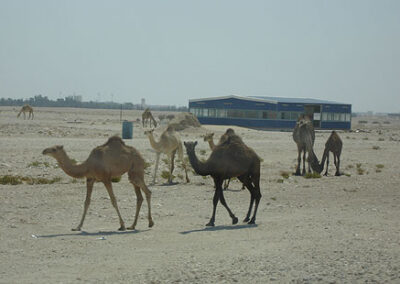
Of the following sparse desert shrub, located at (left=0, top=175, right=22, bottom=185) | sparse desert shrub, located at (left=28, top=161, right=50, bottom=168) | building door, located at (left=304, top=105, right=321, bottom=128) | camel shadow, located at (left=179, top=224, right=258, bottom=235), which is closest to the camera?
camel shadow, located at (left=179, top=224, right=258, bottom=235)

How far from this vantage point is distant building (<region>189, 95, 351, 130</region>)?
213 feet

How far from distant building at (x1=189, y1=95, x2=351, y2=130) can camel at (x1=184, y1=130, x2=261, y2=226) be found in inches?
2025

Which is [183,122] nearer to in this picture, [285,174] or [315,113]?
[315,113]

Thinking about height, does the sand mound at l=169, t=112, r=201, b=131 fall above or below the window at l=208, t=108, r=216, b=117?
below

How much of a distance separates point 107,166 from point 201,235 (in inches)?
96.3

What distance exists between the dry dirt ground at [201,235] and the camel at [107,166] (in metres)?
0.78

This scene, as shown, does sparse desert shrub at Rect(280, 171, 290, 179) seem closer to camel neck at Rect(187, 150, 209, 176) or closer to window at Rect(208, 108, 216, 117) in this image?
camel neck at Rect(187, 150, 209, 176)

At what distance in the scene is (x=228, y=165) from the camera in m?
13.1

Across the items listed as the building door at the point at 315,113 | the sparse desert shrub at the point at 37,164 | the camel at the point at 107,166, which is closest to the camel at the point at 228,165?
the camel at the point at 107,166

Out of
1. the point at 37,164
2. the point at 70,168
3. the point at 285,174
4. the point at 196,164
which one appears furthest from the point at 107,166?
the point at 285,174

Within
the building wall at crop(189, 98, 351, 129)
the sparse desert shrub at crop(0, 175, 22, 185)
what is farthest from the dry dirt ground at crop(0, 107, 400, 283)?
the building wall at crop(189, 98, 351, 129)

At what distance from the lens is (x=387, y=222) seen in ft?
42.3

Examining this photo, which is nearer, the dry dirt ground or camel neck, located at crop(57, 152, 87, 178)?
the dry dirt ground

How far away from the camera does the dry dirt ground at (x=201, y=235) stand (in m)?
8.63
